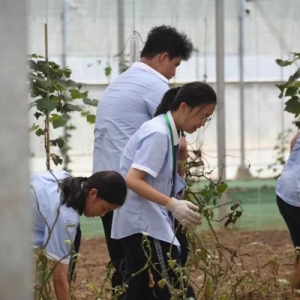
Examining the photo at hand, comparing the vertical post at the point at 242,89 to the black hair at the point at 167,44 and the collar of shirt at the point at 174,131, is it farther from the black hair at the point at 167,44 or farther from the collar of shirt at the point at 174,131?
the collar of shirt at the point at 174,131

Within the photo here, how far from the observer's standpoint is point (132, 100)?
138 inches

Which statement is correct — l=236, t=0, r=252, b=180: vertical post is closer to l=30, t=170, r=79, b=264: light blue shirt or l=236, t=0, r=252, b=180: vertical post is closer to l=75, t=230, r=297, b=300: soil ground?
l=75, t=230, r=297, b=300: soil ground

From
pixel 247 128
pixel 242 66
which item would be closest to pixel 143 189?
pixel 242 66

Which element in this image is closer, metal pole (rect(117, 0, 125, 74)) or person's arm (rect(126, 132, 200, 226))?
person's arm (rect(126, 132, 200, 226))

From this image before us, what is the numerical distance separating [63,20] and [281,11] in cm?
183

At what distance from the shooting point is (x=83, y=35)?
681cm

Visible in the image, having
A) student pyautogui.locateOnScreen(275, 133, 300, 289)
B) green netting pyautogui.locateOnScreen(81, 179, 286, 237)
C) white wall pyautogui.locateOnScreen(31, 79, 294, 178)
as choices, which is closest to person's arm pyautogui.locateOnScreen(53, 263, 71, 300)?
student pyautogui.locateOnScreen(275, 133, 300, 289)

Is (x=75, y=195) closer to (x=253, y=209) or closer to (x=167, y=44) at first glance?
(x=167, y=44)

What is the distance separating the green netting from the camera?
6.95 metres

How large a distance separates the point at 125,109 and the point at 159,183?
0.53 m

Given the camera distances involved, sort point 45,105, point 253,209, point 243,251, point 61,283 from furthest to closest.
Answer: point 253,209
point 243,251
point 45,105
point 61,283

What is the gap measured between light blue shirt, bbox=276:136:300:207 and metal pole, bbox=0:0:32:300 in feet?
8.49

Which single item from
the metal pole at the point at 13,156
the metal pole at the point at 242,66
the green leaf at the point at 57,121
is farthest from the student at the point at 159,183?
the metal pole at the point at 242,66

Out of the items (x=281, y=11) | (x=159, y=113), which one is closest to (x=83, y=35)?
(x=281, y=11)
